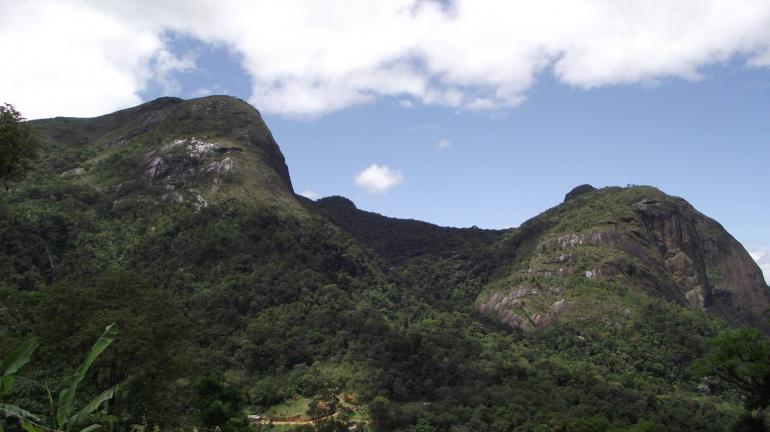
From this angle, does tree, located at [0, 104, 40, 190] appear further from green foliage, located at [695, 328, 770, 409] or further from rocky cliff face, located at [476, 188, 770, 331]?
rocky cliff face, located at [476, 188, 770, 331]

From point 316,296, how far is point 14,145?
5731cm

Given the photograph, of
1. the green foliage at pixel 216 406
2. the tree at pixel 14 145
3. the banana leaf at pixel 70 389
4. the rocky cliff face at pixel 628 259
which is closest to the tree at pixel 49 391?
the banana leaf at pixel 70 389

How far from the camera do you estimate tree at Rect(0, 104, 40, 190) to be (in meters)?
19.6

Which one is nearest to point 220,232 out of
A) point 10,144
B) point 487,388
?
point 487,388

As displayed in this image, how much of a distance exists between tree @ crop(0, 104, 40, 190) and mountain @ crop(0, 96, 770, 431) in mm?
7169

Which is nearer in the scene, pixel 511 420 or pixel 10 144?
pixel 10 144

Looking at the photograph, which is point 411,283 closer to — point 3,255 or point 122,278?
point 3,255

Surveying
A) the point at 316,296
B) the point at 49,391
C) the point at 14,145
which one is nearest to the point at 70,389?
the point at 49,391

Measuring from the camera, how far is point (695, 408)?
6638 cm

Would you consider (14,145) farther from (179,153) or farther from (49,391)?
(179,153)

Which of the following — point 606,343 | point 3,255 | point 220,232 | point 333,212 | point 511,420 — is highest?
point 333,212

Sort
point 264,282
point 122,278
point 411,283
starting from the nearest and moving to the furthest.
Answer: point 122,278 < point 264,282 < point 411,283

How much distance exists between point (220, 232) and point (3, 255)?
84.2 ft

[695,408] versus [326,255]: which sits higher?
[326,255]
